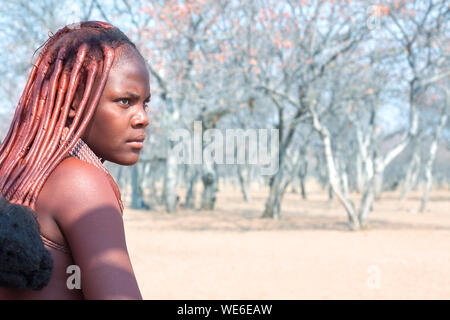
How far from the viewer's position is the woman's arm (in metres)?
0.96

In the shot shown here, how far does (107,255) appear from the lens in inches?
37.9

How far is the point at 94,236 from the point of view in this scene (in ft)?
3.16

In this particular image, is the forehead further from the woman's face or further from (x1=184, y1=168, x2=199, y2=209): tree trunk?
(x1=184, y1=168, x2=199, y2=209): tree trunk

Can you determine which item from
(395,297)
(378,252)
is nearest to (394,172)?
(378,252)

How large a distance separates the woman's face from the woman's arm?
18 centimetres

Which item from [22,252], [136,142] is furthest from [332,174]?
[22,252]

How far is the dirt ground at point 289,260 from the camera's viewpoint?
7078 mm

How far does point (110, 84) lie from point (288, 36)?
14.5 meters

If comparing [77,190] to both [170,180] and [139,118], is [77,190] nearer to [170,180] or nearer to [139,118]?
[139,118]

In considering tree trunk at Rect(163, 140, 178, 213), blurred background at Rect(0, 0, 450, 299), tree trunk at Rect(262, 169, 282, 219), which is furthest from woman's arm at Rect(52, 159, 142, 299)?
tree trunk at Rect(163, 140, 178, 213)

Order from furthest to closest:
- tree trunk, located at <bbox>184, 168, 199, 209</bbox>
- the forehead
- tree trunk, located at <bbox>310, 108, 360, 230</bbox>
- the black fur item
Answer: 1. tree trunk, located at <bbox>184, 168, 199, 209</bbox>
2. tree trunk, located at <bbox>310, 108, 360, 230</bbox>
3. the forehead
4. the black fur item

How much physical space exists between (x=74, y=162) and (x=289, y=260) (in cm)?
888

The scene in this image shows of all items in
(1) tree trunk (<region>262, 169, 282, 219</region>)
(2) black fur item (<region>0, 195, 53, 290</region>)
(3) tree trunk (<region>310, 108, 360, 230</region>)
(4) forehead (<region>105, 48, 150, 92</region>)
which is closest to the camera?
(2) black fur item (<region>0, 195, 53, 290</region>)

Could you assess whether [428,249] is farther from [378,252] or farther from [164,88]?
[164,88]
